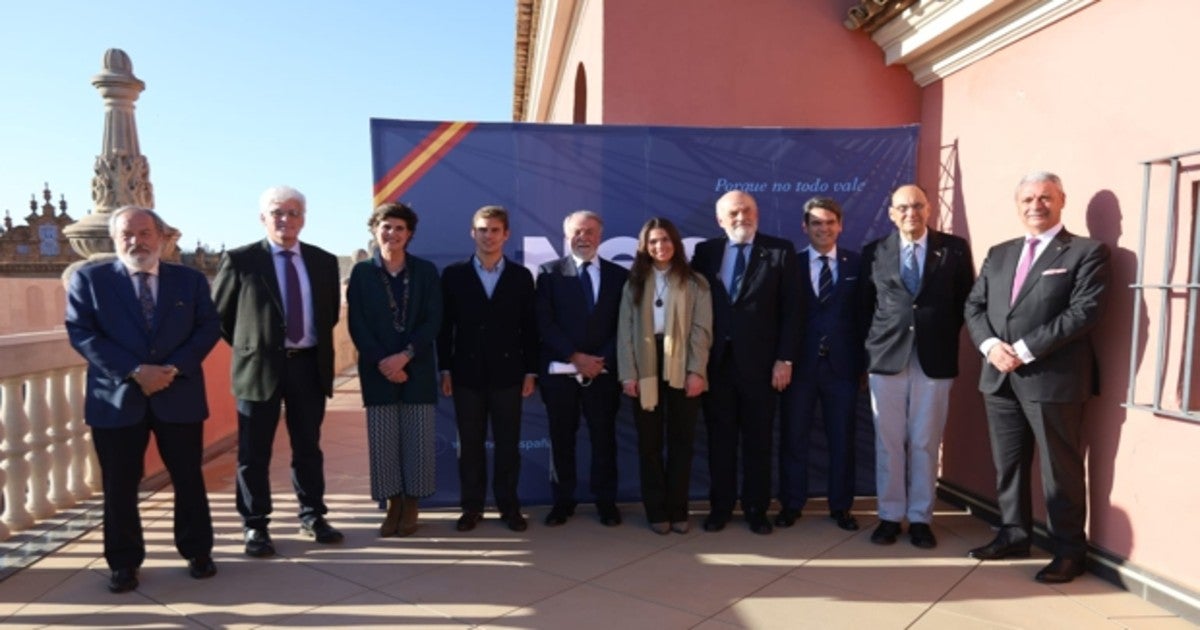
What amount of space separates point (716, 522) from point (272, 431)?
2.33 meters

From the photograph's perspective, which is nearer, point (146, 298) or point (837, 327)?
point (146, 298)

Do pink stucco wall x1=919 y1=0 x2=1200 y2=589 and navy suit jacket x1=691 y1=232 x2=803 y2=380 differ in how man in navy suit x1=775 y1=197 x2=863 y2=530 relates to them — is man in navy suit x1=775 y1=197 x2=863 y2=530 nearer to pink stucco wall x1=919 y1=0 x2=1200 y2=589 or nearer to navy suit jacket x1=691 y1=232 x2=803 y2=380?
navy suit jacket x1=691 y1=232 x2=803 y2=380

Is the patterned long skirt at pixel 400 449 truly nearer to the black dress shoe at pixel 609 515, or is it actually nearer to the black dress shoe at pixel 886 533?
the black dress shoe at pixel 609 515

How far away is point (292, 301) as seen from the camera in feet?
12.0

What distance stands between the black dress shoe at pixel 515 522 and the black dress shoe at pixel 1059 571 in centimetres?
247

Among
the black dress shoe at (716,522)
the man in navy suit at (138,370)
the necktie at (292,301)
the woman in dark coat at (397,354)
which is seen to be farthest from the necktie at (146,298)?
the black dress shoe at (716,522)

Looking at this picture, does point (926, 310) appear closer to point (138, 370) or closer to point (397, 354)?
point (397, 354)

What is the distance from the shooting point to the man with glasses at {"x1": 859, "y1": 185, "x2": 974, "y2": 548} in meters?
3.74

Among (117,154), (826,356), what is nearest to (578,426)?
(826,356)

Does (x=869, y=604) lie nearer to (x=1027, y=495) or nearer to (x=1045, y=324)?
(x=1027, y=495)

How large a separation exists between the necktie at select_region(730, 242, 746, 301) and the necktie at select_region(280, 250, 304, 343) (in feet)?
7.08

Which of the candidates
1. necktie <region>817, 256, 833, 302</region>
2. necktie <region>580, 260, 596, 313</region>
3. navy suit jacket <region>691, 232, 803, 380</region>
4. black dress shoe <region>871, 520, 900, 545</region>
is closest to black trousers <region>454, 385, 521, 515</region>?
necktie <region>580, 260, 596, 313</region>

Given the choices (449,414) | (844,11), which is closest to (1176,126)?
(844,11)

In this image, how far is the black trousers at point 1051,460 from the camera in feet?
11.0
